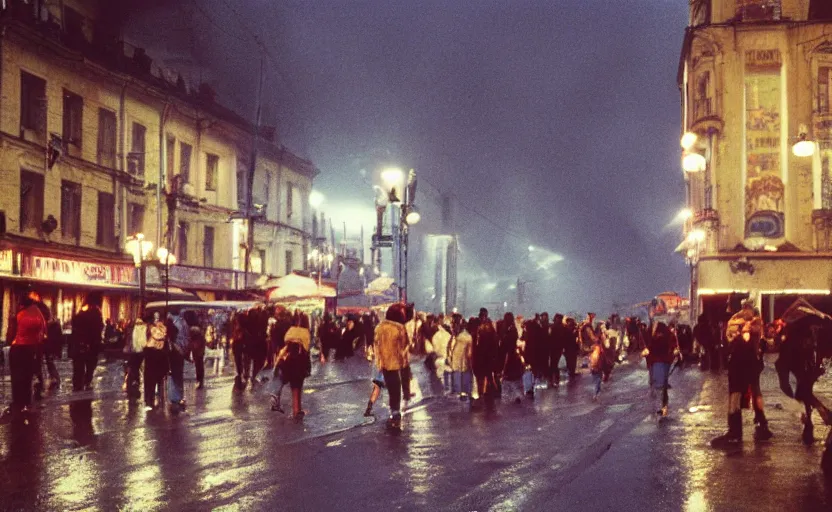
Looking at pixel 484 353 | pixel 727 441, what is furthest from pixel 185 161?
pixel 727 441

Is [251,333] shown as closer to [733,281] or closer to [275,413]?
[275,413]

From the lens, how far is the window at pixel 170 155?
44.7 meters

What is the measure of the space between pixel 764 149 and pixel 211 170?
25968 millimetres

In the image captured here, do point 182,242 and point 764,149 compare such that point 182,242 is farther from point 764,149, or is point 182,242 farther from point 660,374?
point 660,374

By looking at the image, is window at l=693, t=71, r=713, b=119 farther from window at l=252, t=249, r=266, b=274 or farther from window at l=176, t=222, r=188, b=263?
window at l=176, t=222, r=188, b=263

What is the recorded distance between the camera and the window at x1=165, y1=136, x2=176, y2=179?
44.7 m

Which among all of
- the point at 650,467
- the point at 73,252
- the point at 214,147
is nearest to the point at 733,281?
the point at 214,147

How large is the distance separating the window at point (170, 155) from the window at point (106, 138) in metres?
4.62

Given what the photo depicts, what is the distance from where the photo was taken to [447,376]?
21.6m

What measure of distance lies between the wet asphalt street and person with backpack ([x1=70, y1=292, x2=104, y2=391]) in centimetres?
232

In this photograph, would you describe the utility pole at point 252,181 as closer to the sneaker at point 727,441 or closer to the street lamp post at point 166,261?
the street lamp post at point 166,261

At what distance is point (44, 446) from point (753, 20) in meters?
44.8

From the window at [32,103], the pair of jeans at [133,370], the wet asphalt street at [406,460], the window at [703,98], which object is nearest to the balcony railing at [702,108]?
the window at [703,98]

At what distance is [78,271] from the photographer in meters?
35.6
